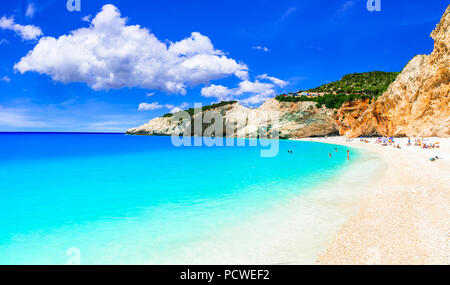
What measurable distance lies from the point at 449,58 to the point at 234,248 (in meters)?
42.5

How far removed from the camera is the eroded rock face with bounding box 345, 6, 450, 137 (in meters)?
33.5

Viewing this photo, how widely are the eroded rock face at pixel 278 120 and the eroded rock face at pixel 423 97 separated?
80.8 feet

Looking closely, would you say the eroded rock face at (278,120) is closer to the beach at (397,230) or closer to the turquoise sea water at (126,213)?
the turquoise sea water at (126,213)

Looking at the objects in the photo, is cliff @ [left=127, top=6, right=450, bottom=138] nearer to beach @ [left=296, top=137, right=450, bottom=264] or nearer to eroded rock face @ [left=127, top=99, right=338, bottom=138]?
eroded rock face @ [left=127, top=99, right=338, bottom=138]

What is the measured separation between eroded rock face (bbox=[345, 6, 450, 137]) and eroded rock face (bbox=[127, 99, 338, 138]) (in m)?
24.6

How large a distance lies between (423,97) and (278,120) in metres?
43.1

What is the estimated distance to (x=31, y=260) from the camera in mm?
5805

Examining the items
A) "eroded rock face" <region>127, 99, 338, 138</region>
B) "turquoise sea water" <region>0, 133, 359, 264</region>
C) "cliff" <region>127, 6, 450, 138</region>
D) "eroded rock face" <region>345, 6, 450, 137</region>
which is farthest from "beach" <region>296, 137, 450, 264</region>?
"eroded rock face" <region>127, 99, 338, 138</region>

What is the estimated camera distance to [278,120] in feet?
254

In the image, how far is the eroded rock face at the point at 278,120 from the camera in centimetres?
7131

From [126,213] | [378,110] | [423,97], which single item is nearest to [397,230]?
[126,213]

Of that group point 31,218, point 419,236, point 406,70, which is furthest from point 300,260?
point 406,70

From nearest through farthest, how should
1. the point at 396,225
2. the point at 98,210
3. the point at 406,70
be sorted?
the point at 396,225 < the point at 98,210 < the point at 406,70
